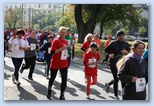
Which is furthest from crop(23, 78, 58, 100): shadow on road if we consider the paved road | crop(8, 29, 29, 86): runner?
crop(8, 29, 29, 86): runner

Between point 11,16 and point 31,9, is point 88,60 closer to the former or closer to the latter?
point 31,9

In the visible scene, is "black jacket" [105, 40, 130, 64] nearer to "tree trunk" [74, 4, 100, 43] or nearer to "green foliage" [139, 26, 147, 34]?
"green foliage" [139, 26, 147, 34]

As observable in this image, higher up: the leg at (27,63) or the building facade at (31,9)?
the building facade at (31,9)

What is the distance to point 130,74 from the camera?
448 centimetres

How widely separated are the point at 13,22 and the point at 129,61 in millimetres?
2497

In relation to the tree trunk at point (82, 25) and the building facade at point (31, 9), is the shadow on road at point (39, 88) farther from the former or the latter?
the tree trunk at point (82, 25)

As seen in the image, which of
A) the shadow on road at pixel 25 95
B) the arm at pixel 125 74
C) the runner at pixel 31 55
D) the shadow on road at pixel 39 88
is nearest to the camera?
the arm at pixel 125 74

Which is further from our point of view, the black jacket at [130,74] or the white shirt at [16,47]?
the white shirt at [16,47]

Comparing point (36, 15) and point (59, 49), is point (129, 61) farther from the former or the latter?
point (36, 15)

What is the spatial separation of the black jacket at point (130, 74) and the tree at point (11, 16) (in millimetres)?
2227

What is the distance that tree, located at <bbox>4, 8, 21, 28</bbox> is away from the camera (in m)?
5.74

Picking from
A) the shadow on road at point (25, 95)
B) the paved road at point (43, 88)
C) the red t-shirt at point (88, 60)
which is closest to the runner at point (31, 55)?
the paved road at point (43, 88)

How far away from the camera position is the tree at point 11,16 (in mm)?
5738

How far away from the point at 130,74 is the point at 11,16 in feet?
7.86
